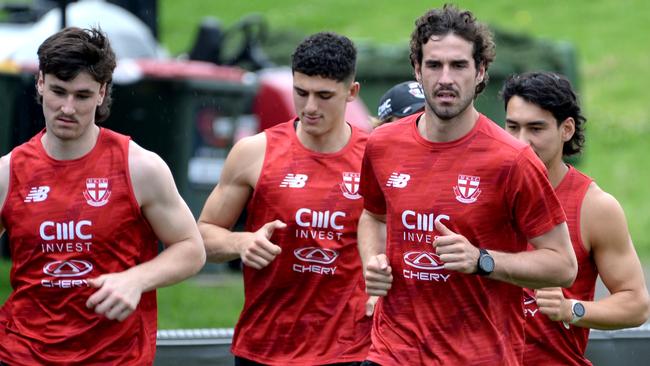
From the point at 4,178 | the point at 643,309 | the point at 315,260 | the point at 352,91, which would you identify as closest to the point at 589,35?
the point at 352,91

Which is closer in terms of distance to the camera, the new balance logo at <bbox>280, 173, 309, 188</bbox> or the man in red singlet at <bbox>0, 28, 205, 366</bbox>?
the man in red singlet at <bbox>0, 28, 205, 366</bbox>

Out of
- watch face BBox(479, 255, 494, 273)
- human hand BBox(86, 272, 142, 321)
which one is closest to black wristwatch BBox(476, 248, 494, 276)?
watch face BBox(479, 255, 494, 273)

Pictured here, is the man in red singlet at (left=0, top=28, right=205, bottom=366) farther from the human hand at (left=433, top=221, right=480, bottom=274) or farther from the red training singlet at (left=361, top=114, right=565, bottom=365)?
the human hand at (left=433, top=221, right=480, bottom=274)

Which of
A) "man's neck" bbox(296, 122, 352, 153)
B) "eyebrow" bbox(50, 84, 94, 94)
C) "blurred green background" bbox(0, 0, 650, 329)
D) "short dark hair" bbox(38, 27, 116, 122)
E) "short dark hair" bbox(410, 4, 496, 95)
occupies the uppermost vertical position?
"short dark hair" bbox(410, 4, 496, 95)

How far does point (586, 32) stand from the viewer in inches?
1405

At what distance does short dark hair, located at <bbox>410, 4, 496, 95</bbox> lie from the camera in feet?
18.0

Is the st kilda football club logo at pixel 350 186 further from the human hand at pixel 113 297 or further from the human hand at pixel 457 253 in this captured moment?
the human hand at pixel 113 297

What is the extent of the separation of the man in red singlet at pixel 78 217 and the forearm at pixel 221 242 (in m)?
0.82

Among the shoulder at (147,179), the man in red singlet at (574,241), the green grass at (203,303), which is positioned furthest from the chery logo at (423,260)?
the green grass at (203,303)

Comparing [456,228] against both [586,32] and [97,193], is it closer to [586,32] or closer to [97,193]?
[97,193]

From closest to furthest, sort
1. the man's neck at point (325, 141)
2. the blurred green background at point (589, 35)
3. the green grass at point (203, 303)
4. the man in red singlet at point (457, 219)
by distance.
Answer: the man in red singlet at point (457, 219)
the man's neck at point (325, 141)
the green grass at point (203, 303)
the blurred green background at point (589, 35)

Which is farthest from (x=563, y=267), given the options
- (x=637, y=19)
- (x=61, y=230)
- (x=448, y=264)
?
(x=637, y=19)

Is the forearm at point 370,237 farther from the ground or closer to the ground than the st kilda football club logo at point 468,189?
closer to the ground

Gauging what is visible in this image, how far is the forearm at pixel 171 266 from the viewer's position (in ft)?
17.7
